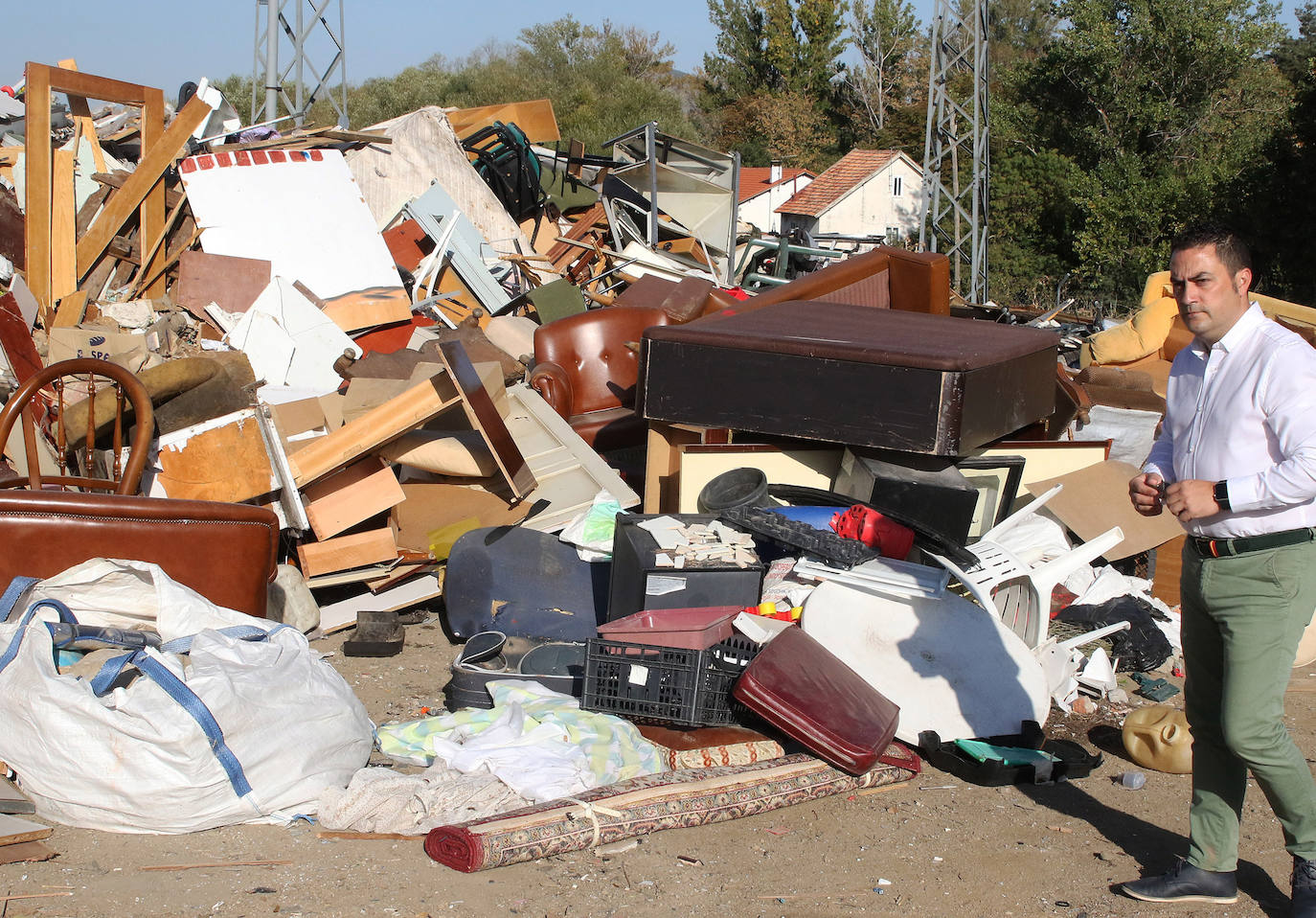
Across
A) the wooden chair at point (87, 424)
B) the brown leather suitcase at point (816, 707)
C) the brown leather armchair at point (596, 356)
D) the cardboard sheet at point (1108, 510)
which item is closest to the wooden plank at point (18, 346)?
the wooden chair at point (87, 424)

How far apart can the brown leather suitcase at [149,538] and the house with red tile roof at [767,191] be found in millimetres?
26339

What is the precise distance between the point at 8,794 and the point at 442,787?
1019 millimetres

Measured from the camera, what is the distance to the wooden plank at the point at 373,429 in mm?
4238

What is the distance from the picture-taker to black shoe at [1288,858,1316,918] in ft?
7.51

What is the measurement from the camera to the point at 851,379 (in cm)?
411

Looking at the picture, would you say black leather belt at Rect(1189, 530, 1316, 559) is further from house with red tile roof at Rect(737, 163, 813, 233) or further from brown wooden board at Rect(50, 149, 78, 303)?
house with red tile roof at Rect(737, 163, 813, 233)

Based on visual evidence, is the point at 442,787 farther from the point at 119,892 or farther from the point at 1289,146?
the point at 1289,146

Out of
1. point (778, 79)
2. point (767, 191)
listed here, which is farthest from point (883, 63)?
point (767, 191)

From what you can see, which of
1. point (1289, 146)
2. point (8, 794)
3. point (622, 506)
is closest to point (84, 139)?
point (622, 506)

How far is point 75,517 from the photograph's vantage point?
304 cm

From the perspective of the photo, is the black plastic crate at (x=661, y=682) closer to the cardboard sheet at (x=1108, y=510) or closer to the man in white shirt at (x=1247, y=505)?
the man in white shirt at (x=1247, y=505)

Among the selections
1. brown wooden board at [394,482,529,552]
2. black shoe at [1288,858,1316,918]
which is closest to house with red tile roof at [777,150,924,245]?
brown wooden board at [394,482,529,552]

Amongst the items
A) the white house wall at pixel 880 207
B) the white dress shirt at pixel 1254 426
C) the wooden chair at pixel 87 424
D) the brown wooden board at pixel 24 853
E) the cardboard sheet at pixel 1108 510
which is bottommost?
the brown wooden board at pixel 24 853

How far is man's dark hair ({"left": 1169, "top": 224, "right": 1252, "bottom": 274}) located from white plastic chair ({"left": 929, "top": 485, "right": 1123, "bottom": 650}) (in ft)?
5.01
